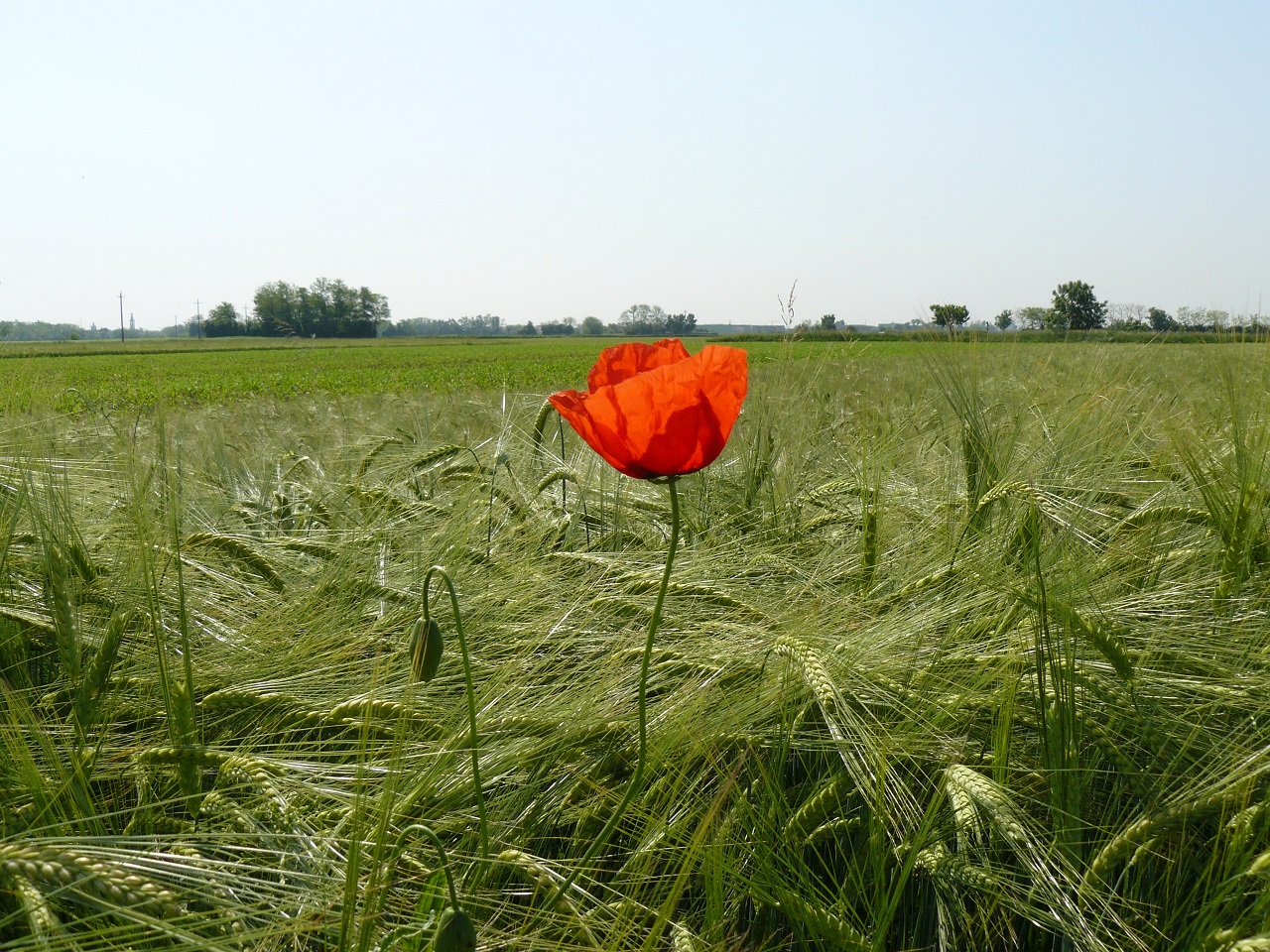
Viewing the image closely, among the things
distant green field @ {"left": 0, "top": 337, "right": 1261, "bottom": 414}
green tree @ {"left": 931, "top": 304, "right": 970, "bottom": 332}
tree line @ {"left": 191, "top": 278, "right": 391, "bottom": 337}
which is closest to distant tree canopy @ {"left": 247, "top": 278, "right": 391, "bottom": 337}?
tree line @ {"left": 191, "top": 278, "right": 391, "bottom": 337}

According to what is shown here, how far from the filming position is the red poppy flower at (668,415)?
758 mm

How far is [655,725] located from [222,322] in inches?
2434

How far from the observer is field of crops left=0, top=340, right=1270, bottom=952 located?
75 centimetres

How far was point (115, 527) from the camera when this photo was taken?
4.65 feet

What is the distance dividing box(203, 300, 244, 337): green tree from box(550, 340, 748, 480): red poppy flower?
59.6m

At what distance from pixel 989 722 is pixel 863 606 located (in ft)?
1.00

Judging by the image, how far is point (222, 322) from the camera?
56.0 metres

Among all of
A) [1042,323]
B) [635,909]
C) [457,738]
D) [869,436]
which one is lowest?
[635,909]

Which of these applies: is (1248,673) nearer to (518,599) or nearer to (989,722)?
(989,722)

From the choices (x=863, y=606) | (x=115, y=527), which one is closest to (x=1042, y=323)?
(x=863, y=606)

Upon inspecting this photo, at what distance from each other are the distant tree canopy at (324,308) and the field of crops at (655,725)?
123 ft

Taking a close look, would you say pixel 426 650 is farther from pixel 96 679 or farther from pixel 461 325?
pixel 461 325

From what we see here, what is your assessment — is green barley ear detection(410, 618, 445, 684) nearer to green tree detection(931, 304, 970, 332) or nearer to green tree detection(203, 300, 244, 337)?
green tree detection(931, 304, 970, 332)

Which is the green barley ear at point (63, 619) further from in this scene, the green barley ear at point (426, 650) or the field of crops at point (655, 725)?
the green barley ear at point (426, 650)
